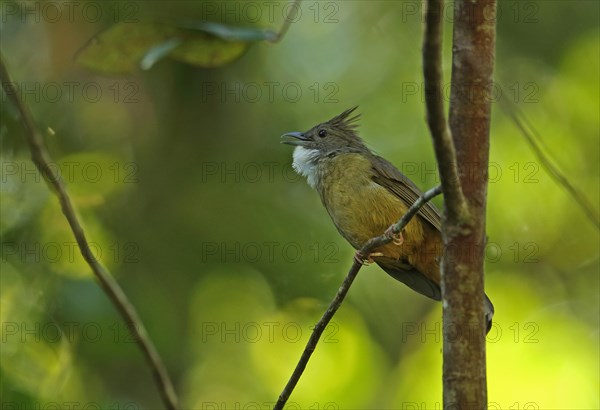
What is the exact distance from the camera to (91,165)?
6926mm

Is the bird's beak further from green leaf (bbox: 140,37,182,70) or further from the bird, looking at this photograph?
green leaf (bbox: 140,37,182,70)

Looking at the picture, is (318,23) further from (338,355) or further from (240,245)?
(338,355)

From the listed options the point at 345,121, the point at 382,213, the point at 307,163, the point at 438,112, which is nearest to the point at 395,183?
the point at 382,213

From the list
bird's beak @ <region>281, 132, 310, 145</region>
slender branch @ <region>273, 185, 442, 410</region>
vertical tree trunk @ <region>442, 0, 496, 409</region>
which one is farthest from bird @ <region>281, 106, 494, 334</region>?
vertical tree trunk @ <region>442, 0, 496, 409</region>

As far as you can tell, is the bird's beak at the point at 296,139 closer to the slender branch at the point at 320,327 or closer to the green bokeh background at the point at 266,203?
the green bokeh background at the point at 266,203

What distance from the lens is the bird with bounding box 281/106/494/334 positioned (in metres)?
4.93

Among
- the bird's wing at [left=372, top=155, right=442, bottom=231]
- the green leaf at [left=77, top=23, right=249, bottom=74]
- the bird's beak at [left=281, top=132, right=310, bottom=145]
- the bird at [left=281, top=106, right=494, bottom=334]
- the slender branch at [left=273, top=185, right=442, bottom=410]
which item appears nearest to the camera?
the slender branch at [left=273, top=185, right=442, bottom=410]

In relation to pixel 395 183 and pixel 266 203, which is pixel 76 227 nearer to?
pixel 395 183

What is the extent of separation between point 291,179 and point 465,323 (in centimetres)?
469

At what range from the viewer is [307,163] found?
5.53m

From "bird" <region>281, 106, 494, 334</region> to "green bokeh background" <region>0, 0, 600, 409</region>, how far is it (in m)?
1.54

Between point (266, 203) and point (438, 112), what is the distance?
4.85m

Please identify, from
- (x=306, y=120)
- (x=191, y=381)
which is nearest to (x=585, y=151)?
(x=306, y=120)

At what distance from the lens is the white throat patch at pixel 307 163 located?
544 centimetres
